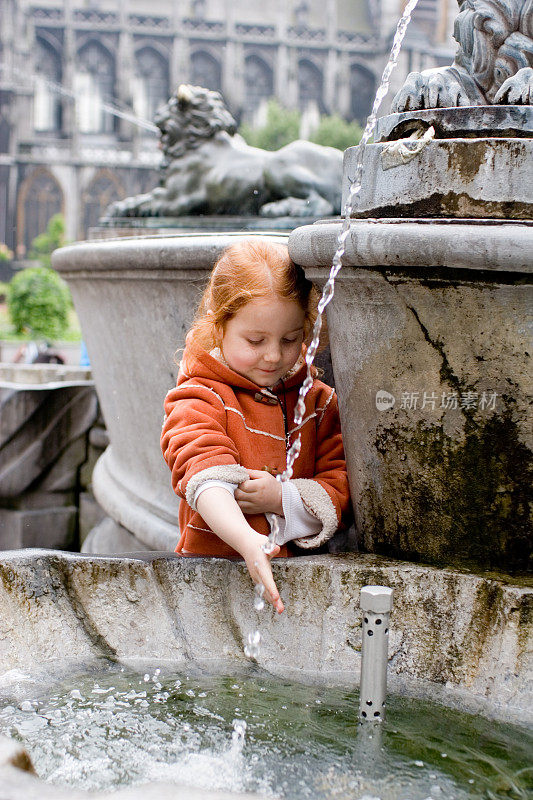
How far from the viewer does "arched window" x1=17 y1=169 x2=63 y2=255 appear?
42.3 metres

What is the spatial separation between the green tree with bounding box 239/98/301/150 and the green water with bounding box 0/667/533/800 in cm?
4211

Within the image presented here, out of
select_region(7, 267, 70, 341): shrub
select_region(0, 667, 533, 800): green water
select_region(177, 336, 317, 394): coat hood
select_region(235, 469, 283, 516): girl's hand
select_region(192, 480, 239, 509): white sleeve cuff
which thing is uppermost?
select_region(177, 336, 317, 394): coat hood

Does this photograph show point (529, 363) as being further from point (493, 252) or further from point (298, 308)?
point (298, 308)

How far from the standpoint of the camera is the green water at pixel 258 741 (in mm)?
1306

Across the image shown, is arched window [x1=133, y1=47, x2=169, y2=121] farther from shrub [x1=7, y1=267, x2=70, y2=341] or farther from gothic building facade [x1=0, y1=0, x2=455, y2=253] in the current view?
shrub [x1=7, y1=267, x2=70, y2=341]

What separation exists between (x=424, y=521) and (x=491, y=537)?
0.40 feet

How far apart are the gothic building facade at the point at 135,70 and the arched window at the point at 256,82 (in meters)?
0.05

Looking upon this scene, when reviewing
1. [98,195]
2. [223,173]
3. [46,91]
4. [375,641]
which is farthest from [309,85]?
[375,641]

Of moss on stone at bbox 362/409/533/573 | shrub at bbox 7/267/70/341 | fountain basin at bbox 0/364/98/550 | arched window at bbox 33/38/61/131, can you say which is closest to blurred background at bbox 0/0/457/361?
arched window at bbox 33/38/61/131

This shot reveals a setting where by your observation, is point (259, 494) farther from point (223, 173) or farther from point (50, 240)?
point (50, 240)

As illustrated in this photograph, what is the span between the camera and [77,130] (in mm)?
43531

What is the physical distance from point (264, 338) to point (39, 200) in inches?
1677

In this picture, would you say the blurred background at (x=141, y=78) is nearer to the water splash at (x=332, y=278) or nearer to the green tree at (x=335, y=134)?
the green tree at (x=335, y=134)

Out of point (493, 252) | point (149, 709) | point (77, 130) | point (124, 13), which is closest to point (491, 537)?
point (493, 252)
